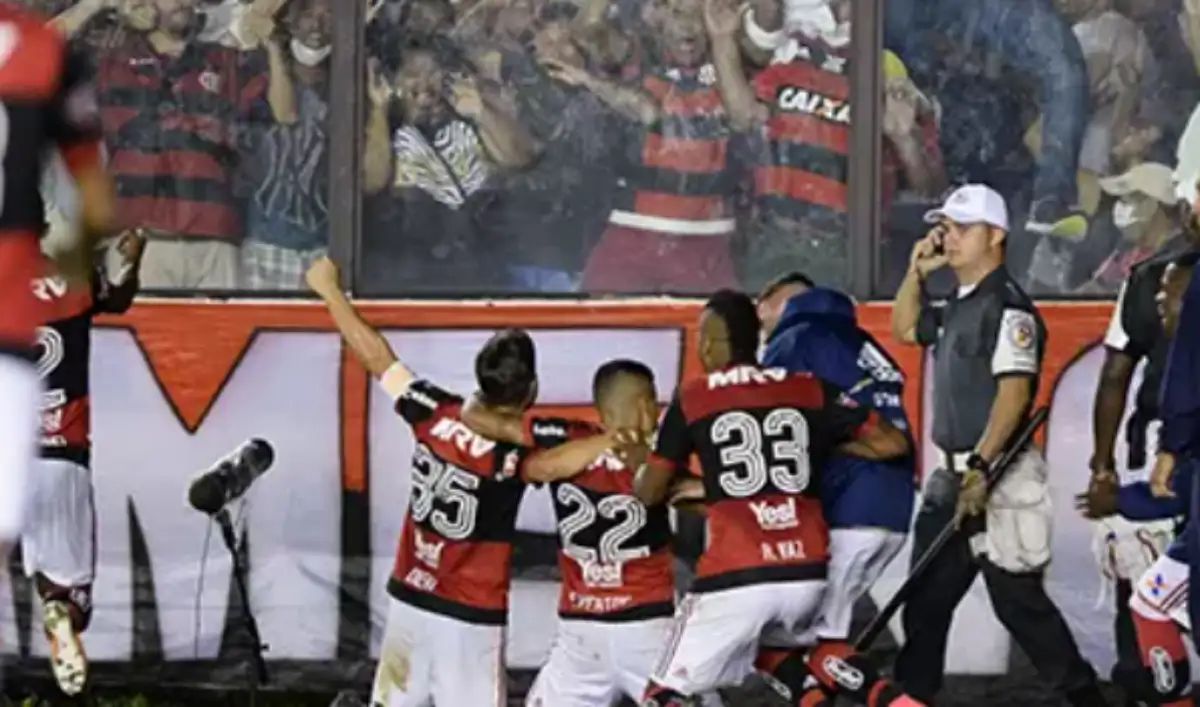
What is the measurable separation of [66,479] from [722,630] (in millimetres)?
2770

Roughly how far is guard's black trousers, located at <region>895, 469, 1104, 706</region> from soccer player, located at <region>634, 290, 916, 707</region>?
1275 mm

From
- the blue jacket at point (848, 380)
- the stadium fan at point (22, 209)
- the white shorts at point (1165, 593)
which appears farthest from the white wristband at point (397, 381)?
the stadium fan at point (22, 209)

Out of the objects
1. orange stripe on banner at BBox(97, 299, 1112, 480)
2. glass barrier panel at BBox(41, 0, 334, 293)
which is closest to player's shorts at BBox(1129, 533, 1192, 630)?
orange stripe on banner at BBox(97, 299, 1112, 480)

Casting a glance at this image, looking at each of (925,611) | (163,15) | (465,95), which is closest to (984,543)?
(925,611)

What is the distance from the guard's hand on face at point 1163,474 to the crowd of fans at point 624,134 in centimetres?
136

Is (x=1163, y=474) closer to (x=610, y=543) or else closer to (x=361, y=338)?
(x=610, y=543)

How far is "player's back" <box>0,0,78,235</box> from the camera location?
491 cm

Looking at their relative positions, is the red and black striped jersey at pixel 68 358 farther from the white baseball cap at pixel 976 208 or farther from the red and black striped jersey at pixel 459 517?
the white baseball cap at pixel 976 208

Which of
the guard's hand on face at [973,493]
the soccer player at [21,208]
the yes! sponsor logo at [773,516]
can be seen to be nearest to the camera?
the soccer player at [21,208]

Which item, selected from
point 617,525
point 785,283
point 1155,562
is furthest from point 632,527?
point 1155,562

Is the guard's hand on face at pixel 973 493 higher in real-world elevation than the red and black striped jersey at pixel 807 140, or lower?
lower

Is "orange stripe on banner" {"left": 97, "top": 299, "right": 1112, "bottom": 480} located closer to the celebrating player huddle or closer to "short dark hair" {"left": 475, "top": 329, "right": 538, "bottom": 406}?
the celebrating player huddle

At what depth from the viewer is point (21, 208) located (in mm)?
4918

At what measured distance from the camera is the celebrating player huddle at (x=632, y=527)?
26.7 ft
